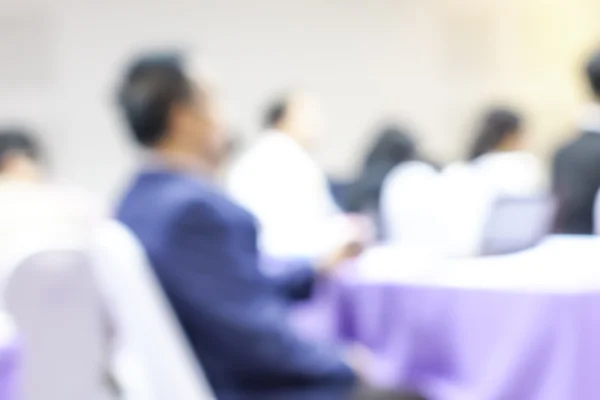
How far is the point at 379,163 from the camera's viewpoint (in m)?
5.55

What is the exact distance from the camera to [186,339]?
2.14 meters

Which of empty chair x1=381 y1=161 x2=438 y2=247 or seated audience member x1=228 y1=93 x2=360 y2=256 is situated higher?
seated audience member x1=228 y1=93 x2=360 y2=256

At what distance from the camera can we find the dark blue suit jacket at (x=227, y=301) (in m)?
2.10

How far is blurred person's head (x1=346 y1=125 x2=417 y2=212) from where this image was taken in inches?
209

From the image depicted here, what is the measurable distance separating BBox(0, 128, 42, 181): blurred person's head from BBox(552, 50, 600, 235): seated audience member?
6.32 ft

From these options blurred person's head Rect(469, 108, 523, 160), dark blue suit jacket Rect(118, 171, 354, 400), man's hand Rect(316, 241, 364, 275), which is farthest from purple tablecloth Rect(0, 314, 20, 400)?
blurred person's head Rect(469, 108, 523, 160)

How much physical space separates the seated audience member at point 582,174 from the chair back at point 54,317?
205cm

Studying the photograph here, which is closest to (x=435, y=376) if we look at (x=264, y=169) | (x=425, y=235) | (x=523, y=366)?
(x=523, y=366)

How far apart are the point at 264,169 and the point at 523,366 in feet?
10.4

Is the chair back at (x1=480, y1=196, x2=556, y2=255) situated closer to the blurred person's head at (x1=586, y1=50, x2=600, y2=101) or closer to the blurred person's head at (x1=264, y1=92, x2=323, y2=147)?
→ the blurred person's head at (x1=586, y1=50, x2=600, y2=101)

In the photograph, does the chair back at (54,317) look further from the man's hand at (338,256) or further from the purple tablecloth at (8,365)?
the man's hand at (338,256)

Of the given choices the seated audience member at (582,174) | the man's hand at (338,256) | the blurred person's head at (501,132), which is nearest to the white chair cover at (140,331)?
the man's hand at (338,256)

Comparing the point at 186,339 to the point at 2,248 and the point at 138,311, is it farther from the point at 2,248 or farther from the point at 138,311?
the point at 2,248

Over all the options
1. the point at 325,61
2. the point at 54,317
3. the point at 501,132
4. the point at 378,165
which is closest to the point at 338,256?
the point at 54,317
